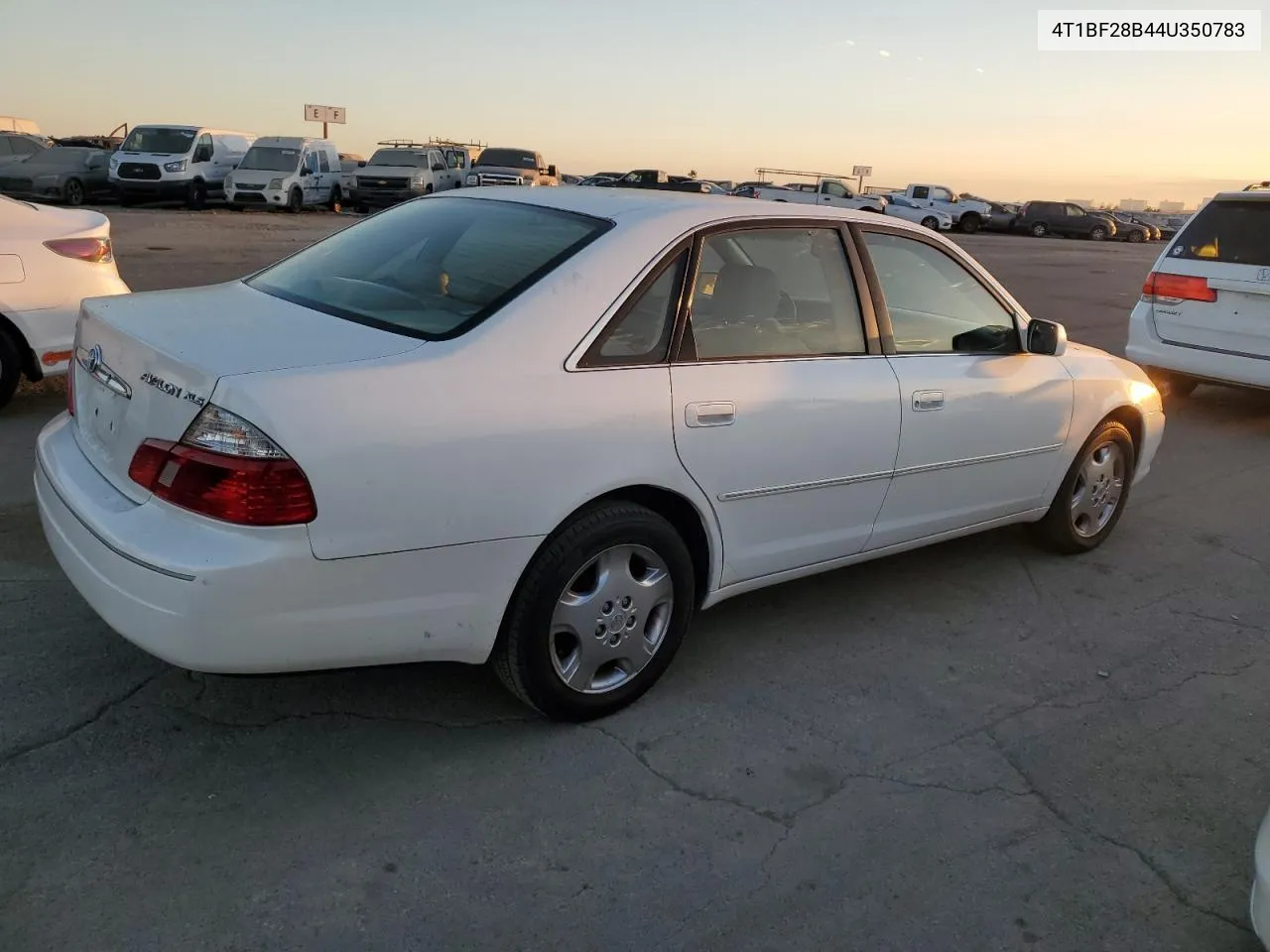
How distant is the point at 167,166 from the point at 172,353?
1004 inches

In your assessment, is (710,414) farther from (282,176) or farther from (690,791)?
(282,176)

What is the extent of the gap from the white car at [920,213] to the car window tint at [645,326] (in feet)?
122


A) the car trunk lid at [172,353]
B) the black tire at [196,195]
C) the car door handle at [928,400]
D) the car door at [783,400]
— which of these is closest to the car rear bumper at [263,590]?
the car trunk lid at [172,353]

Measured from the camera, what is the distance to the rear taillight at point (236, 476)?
246cm

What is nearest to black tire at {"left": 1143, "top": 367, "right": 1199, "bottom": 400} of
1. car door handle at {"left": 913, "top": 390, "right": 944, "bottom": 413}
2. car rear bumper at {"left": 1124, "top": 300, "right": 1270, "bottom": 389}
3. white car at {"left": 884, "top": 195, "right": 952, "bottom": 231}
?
car rear bumper at {"left": 1124, "top": 300, "right": 1270, "bottom": 389}

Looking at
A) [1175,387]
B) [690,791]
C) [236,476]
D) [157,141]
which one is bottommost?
[690,791]

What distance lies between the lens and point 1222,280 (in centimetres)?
754

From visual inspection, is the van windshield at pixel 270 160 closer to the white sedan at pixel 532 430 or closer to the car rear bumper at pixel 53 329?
the car rear bumper at pixel 53 329

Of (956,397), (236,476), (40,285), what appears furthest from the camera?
(40,285)

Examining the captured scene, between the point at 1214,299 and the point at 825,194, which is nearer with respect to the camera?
the point at 1214,299

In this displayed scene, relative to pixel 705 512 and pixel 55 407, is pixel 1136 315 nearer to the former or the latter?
pixel 705 512

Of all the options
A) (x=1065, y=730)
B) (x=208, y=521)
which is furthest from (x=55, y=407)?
(x=1065, y=730)

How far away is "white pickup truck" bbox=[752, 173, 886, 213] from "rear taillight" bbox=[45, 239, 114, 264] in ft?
91.7

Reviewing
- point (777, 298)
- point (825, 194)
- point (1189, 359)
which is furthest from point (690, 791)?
point (825, 194)
